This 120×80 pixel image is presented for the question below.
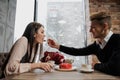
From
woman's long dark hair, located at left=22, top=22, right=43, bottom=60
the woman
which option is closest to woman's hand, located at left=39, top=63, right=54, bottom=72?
the woman

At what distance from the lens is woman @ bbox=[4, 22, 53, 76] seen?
1478mm

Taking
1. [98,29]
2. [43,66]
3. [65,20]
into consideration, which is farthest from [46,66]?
[65,20]

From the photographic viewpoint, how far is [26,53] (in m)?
1.78

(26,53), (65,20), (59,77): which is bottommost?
(59,77)

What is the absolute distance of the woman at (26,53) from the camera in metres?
1.48

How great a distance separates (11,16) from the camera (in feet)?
10.6

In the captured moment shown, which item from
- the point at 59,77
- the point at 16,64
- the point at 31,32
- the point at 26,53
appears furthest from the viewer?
the point at 31,32

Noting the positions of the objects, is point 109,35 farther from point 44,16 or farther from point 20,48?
point 44,16

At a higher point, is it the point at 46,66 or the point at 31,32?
the point at 31,32

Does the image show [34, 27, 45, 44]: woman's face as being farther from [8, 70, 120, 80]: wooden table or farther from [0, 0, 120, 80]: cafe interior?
[0, 0, 120, 80]: cafe interior

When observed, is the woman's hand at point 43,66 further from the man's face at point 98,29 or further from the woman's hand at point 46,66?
the man's face at point 98,29

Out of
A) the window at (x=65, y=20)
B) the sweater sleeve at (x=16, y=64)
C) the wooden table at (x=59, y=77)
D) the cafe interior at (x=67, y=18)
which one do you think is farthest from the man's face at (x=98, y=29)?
the window at (x=65, y=20)

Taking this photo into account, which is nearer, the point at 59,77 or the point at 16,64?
the point at 59,77

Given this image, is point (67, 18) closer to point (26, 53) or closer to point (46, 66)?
point (26, 53)
